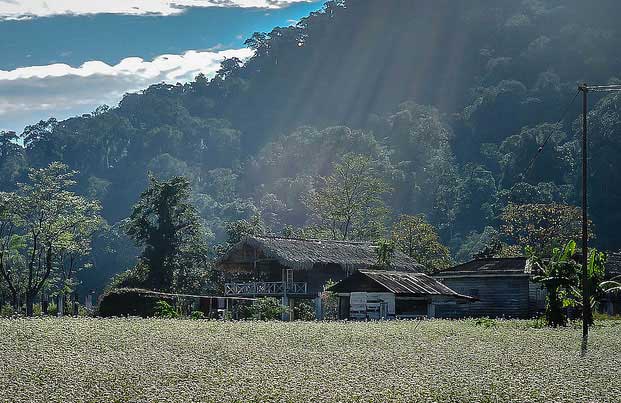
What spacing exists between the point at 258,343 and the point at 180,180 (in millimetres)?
37944

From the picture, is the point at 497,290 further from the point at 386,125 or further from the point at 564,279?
the point at 386,125

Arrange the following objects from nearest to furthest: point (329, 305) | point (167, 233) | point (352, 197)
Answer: point (329, 305) → point (167, 233) → point (352, 197)

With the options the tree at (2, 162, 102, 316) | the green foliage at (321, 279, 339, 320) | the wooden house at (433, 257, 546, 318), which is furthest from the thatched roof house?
the tree at (2, 162, 102, 316)

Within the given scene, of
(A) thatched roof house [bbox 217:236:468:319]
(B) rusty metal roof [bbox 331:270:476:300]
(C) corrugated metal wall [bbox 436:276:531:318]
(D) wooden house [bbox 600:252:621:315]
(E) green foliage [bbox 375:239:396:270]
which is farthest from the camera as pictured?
(E) green foliage [bbox 375:239:396:270]

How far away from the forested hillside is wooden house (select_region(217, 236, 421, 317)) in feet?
82.9

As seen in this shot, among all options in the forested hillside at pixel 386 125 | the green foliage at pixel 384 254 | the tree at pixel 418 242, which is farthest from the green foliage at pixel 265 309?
the forested hillside at pixel 386 125

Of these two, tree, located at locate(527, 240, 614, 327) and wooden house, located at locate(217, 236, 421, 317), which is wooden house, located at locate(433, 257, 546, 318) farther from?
tree, located at locate(527, 240, 614, 327)

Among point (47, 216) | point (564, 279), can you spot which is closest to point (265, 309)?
point (564, 279)

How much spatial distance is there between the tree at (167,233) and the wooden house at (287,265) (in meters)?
4.30

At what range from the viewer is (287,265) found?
5078 centimetres

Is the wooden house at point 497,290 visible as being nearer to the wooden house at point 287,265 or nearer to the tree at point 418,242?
the wooden house at point 287,265

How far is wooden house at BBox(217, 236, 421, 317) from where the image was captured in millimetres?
51344

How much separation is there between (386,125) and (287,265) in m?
91.0

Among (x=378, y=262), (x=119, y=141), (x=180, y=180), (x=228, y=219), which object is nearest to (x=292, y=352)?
(x=378, y=262)
